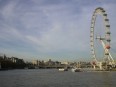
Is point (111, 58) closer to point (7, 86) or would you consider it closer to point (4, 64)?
point (7, 86)

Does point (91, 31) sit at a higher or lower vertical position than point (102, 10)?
lower

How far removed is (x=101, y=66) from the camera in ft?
352

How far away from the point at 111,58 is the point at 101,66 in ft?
20.7

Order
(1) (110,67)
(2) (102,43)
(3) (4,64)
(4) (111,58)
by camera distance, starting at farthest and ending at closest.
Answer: (3) (4,64), (1) (110,67), (4) (111,58), (2) (102,43)

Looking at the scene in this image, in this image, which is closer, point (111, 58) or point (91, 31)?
point (91, 31)

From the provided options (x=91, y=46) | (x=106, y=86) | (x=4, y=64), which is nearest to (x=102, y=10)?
(x=91, y=46)

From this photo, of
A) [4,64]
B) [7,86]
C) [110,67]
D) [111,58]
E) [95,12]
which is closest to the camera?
[7,86]

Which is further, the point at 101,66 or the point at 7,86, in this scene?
the point at 101,66

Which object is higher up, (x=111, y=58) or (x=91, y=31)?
(x=91, y=31)

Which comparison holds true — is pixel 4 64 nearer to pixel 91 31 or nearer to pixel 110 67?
pixel 110 67

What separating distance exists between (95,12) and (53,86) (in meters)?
52.6

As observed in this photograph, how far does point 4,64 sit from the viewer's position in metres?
166

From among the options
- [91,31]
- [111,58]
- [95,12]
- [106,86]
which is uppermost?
[95,12]

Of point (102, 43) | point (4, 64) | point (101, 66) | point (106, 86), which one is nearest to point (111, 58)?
point (101, 66)
